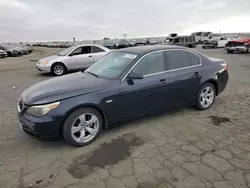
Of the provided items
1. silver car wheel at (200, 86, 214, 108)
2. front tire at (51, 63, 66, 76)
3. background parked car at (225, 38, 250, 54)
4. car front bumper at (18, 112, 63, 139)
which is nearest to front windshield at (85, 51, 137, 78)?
car front bumper at (18, 112, 63, 139)

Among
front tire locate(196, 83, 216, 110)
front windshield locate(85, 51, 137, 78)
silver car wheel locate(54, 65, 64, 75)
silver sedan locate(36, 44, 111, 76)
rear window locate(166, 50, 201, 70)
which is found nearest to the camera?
front windshield locate(85, 51, 137, 78)

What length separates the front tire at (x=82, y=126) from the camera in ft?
10.3

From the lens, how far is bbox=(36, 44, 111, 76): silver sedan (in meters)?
9.77

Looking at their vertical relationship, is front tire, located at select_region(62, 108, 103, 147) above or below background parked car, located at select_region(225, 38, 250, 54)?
below

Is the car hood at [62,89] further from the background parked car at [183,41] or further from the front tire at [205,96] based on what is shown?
the background parked car at [183,41]

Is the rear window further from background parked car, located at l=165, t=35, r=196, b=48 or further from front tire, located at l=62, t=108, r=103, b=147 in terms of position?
background parked car, located at l=165, t=35, r=196, b=48

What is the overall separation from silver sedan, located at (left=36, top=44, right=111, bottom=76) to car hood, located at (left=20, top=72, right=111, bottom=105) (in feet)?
20.8

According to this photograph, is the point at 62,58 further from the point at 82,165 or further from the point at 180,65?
the point at 82,165

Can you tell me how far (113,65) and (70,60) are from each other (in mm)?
6443

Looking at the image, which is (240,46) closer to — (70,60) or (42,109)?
(70,60)

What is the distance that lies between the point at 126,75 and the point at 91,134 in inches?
46.1

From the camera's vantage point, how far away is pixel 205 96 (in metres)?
4.70

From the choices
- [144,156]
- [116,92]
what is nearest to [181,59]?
[116,92]

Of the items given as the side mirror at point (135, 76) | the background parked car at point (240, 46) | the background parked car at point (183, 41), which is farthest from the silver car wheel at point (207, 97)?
the background parked car at point (183, 41)
